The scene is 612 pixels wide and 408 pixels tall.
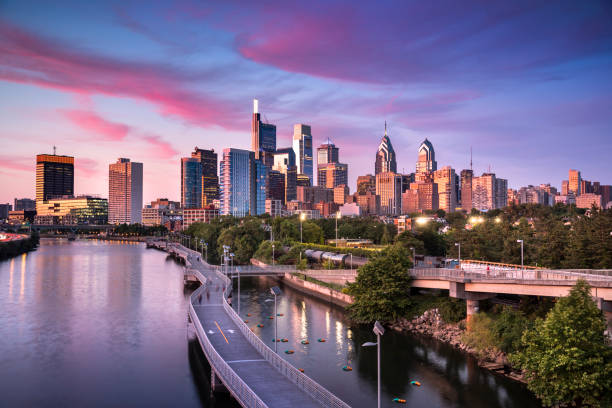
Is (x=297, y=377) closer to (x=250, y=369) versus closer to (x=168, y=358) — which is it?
(x=250, y=369)

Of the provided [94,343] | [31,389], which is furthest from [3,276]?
[31,389]

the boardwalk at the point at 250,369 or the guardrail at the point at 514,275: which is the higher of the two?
the guardrail at the point at 514,275

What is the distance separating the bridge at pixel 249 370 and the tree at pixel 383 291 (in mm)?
16523

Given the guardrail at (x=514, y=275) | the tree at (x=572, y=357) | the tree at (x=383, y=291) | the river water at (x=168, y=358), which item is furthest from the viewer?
the tree at (x=383, y=291)

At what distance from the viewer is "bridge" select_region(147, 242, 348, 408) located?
29.9 m

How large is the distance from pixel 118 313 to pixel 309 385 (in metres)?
45.9

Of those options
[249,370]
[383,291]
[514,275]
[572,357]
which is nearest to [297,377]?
[249,370]

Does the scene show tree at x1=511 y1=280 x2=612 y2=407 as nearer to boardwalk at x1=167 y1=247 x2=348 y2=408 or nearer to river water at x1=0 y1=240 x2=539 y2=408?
river water at x1=0 y1=240 x2=539 y2=408

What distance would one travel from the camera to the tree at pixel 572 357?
31391 mm

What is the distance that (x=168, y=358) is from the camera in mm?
47781

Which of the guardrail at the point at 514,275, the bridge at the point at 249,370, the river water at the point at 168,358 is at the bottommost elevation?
the river water at the point at 168,358

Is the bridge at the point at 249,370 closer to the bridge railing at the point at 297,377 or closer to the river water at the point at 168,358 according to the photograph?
the bridge railing at the point at 297,377

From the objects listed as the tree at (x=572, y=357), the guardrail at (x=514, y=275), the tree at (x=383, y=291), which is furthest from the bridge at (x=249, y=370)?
the guardrail at (x=514, y=275)

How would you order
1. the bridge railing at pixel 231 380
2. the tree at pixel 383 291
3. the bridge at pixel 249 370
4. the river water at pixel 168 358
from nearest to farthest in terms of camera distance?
the bridge railing at pixel 231 380 < the bridge at pixel 249 370 < the river water at pixel 168 358 < the tree at pixel 383 291
